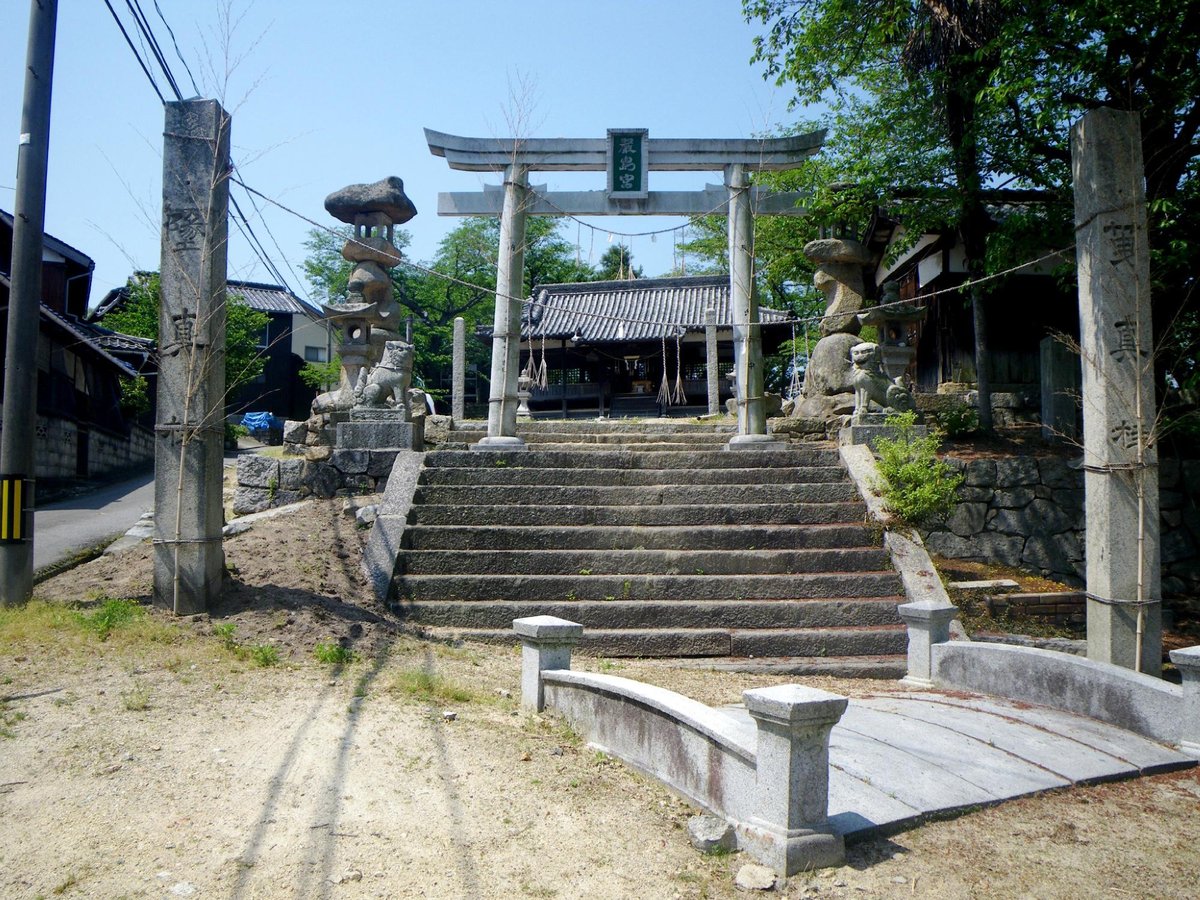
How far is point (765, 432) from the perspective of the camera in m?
11.4

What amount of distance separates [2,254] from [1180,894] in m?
25.0

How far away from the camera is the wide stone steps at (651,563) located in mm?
8586

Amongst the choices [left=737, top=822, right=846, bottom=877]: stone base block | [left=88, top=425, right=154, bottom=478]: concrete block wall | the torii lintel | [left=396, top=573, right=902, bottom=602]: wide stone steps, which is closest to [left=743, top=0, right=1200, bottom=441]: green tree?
the torii lintel

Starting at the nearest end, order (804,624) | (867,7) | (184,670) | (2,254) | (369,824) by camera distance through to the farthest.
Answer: (369,824)
(184,670)
(804,624)
(867,7)
(2,254)

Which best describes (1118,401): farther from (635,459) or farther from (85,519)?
(85,519)

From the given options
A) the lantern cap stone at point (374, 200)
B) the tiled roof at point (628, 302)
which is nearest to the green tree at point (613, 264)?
the tiled roof at point (628, 302)

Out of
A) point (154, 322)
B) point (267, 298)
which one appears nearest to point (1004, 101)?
point (154, 322)

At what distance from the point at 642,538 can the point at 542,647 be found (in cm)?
336

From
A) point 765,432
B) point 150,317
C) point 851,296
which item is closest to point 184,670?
point 765,432

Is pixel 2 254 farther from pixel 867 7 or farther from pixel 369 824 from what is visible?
pixel 369 824

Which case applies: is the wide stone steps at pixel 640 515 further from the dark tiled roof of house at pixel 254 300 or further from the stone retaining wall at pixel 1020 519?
the dark tiled roof of house at pixel 254 300

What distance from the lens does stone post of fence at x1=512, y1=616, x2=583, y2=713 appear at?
226 inches

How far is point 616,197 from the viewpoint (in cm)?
1195

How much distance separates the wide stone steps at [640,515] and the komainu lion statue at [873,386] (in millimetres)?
1749
